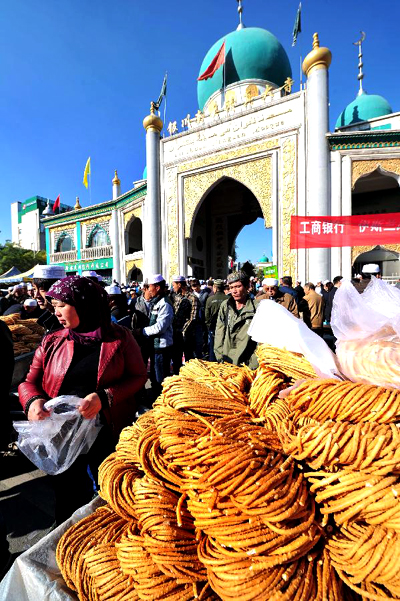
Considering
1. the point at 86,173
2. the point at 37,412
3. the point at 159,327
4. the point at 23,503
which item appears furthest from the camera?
the point at 86,173

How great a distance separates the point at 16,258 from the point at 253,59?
1062 inches

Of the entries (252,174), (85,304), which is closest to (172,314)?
(85,304)

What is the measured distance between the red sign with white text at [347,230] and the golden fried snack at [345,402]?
3.28 metres

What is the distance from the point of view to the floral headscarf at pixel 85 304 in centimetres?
139

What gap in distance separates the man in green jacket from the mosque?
8165mm

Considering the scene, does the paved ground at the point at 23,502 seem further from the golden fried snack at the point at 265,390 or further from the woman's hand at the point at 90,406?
the golden fried snack at the point at 265,390

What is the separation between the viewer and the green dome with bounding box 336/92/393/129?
533 inches

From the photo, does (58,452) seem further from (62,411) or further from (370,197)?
(370,197)

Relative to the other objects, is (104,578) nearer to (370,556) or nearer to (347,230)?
(370,556)

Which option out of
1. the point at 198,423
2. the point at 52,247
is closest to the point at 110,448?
the point at 198,423

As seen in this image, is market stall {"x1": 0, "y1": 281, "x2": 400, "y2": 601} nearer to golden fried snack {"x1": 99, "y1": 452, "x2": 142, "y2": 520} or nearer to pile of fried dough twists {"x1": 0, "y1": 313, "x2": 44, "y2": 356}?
golden fried snack {"x1": 99, "y1": 452, "x2": 142, "y2": 520}

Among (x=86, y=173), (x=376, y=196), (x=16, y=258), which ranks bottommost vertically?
(x=16, y=258)

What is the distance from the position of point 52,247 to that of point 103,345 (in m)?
23.7

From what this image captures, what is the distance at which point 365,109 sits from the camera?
13781 mm
